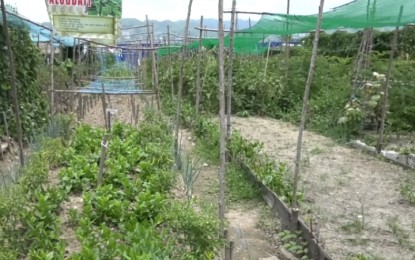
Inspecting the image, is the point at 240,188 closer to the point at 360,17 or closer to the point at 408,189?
the point at 408,189

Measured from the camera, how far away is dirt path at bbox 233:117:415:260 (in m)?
4.05

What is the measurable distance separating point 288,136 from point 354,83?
1439 millimetres

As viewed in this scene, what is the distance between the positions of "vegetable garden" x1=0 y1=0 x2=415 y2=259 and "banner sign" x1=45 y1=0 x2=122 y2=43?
30.4 inches

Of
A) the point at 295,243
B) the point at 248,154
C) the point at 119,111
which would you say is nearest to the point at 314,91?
the point at 119,111

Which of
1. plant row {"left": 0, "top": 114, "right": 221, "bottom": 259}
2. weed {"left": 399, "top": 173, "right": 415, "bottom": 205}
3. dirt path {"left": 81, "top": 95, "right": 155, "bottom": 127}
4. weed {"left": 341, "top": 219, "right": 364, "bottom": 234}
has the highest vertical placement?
plant row {"left": 0, "top": 114, "right": 221, "bottom": 259}

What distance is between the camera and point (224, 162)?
10.7 ft

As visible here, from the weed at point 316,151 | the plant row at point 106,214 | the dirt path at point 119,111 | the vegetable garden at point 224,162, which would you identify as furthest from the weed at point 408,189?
the dirt path at point 119,111

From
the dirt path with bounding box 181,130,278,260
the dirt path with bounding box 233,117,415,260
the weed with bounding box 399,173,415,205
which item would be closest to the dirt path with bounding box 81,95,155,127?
the dirt path with bounding box 233,117,415,260

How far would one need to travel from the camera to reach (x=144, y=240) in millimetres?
2914

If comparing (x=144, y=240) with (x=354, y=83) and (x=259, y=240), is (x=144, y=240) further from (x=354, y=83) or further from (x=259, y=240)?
(x=354, y=83)

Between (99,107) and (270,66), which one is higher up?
(270,66)

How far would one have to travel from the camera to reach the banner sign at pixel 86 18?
6695 mm

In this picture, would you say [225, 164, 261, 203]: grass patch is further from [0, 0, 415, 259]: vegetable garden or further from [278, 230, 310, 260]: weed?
[278, 230, 310, 260]: weed

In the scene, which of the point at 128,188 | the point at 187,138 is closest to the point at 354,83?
the point at 187,138
